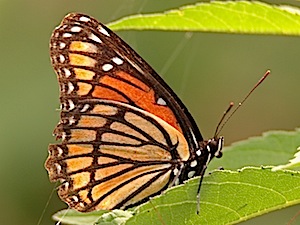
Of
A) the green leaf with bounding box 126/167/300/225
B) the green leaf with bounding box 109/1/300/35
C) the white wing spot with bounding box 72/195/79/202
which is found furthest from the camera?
the white wing spot with bounding box 72/195/79/202

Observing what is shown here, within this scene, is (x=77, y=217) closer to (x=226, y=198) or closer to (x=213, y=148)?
(x=213, y=148)

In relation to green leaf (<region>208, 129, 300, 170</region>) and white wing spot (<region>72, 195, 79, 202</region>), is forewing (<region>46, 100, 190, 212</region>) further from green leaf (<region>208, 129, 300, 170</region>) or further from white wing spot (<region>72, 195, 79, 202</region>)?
green leaf (<region>208, 129, 300, 170</region>)

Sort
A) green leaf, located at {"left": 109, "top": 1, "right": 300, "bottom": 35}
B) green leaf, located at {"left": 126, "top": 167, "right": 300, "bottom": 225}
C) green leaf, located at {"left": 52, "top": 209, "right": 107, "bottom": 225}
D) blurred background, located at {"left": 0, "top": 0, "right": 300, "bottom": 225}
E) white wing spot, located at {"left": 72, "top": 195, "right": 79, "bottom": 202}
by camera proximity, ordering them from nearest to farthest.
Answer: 1. green leaf, located at {"left": 126, "top": 167, "right": 300, "bottom": 225}
2. green leaf, located at {"left": 109, "top": 1, "right": 300, "bottom": 35}
3. green leaf, located at {"left": 52, "top": 209, "right": 107, "bottom": 225}
4. white wing spot, located at {"left": 72, "top": 195, "right": 79, "bottom": 202}
5. blurred background, located at {"left": 0, "top": 0, "right": 300, "bottom": 225}

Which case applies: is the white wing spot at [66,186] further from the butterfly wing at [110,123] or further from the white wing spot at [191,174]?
the white wing spot at [191,174]

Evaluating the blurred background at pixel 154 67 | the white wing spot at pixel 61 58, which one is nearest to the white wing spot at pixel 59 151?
the white wing spot at pixel 61 58

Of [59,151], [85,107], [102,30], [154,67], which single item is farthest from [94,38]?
[154,67]

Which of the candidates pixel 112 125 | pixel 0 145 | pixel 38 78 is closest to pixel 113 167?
pixel 112 125

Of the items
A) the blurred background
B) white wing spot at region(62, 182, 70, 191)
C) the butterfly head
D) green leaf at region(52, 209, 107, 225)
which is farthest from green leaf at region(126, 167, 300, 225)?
the blurred background

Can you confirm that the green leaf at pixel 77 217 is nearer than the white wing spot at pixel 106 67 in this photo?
Yes
